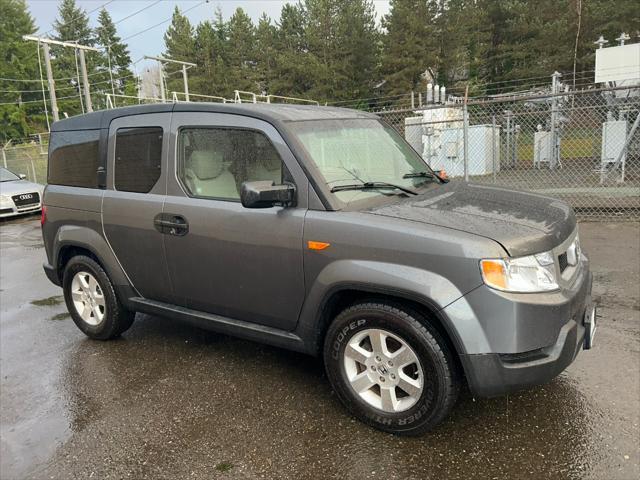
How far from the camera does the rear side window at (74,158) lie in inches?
167

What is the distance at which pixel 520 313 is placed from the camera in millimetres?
2514

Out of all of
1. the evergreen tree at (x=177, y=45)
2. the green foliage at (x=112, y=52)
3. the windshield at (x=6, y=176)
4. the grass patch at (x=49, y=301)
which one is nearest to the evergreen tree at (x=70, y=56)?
the green foliage at (x=112, y=52)

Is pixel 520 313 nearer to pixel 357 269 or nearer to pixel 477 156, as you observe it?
pixel 357 269

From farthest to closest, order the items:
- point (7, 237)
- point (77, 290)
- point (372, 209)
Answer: point (7, 237) → point (77, 290) → point (372, 209)

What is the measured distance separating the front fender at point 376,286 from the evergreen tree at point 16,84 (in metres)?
63.8

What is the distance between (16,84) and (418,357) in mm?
67128

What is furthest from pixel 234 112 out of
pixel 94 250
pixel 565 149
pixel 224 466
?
pixel 565 149

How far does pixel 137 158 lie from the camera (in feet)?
12.9

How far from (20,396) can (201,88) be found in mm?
52250

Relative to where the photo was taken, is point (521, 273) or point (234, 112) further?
point (234, 112)

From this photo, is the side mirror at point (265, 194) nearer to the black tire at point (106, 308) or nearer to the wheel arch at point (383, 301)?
the wheel arch at point (383, 301)

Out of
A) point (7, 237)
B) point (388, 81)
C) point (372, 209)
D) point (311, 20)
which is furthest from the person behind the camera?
point (311, 20)

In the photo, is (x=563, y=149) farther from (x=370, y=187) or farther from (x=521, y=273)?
(x=521, y=273)

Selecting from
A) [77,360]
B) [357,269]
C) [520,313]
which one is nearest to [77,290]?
[77,360]
